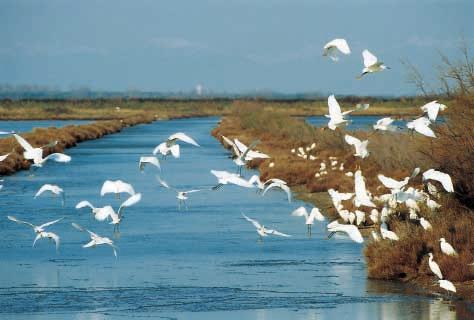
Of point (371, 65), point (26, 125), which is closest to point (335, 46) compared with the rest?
point (371, 65)

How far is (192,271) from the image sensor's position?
47.1ft

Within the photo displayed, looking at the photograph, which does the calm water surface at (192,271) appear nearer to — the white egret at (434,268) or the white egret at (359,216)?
the white egret at (434,268)

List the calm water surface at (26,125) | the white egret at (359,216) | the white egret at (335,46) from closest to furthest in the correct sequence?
the white egret at (335,46) < the white egret at (359,216) < the calm water surface at (26,125)

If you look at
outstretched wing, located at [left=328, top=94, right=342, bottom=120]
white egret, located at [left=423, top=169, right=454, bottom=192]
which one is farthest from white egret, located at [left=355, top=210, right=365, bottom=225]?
outstretched wing, located at [left=328, top=94, right=342, bottom=120]

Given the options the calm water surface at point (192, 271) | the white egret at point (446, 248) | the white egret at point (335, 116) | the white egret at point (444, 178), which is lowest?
the calm water surface at point (192, 271)

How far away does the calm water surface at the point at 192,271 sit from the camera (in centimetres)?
1171

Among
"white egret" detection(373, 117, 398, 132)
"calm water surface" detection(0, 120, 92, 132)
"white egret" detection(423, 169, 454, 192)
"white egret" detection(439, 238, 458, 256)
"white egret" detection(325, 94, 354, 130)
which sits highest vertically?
"white egret" detection(325, 94, 354, 130)

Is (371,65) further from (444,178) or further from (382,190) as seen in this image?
(382,190)

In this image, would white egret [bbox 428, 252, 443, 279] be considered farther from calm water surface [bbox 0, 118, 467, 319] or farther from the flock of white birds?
calm water surface [bbox 0, 118, 467, 319]

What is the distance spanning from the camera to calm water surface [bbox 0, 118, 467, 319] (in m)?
11.7

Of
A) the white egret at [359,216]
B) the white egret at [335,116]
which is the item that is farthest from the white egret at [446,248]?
the white egret at [359,216]

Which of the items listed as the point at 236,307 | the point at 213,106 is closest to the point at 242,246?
the point at 236,307

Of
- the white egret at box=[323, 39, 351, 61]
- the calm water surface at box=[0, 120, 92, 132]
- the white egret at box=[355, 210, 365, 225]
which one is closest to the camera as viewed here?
the white egret at box=[323, 39, 351, 61]

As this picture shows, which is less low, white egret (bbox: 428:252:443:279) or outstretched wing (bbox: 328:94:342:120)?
outstretched wing (bbox: 328:94:342:120)
